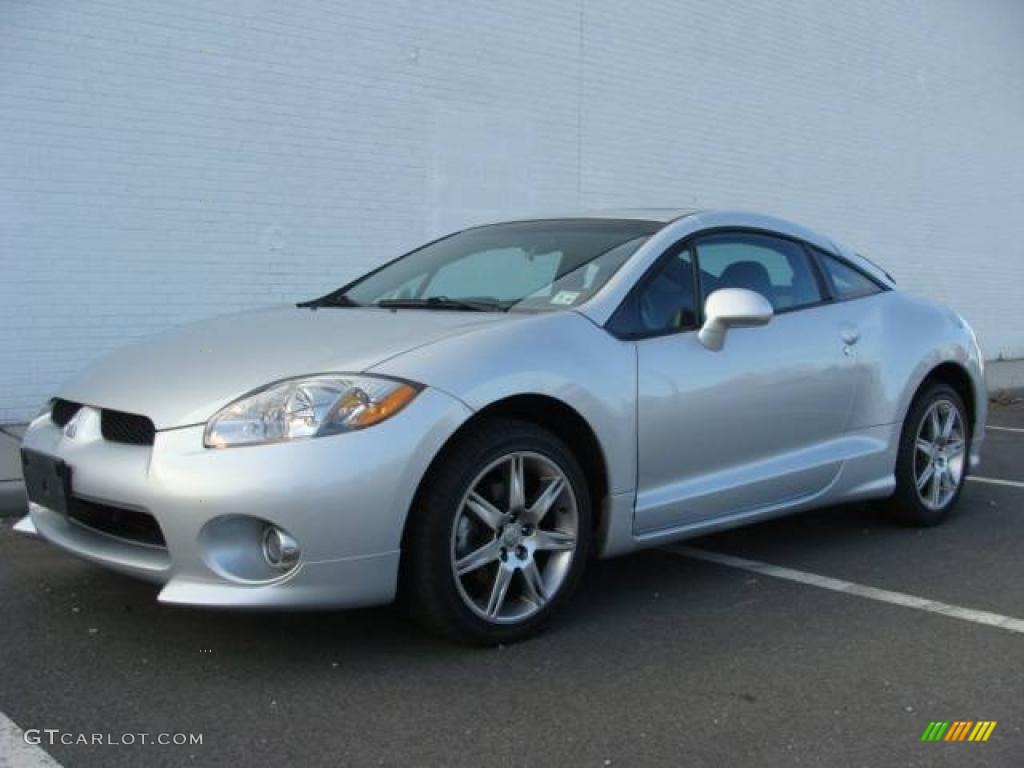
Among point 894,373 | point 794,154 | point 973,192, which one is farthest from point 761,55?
point 894,373

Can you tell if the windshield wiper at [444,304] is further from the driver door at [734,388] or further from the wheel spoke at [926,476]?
the wheel spoke at [926,476]

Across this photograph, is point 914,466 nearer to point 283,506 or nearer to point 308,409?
point 308,409

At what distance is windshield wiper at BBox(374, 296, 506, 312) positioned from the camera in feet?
13.5

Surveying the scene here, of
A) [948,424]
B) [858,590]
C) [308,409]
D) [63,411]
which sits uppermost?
[308,409]

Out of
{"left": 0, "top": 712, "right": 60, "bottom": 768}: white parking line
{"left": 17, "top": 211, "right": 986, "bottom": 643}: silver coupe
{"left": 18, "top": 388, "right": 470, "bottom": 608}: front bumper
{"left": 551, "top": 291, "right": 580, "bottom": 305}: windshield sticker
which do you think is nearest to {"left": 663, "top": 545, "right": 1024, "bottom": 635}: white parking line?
{"left": 17, "top": 211, "right": 986, "bottom": 643}: silver coupe

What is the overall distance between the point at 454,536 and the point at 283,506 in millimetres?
571

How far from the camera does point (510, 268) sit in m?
4.47

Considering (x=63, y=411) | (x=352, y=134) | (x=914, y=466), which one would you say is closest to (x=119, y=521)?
(x=63, y=411)

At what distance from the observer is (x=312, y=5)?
9.07m

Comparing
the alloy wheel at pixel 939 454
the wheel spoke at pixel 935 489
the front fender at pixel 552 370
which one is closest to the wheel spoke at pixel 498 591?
the front fender at pixel 552 370

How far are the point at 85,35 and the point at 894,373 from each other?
6.23 m

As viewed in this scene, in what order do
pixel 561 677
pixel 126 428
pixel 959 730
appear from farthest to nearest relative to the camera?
pixel 126 428
pixel 561 677
pixel 959 730

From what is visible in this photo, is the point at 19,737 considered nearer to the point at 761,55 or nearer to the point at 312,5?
the point at 312,5

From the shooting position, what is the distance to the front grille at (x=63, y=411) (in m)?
3.81
